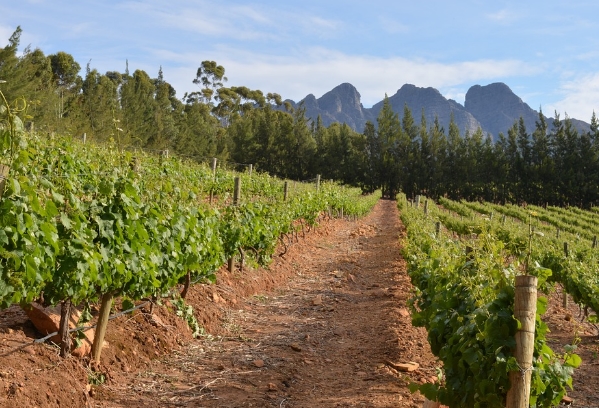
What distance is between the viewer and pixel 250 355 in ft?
18.9

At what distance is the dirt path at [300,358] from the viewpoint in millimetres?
4590

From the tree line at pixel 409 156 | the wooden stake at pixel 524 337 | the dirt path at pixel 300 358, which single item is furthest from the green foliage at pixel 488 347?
the tree line at pixel 409 156

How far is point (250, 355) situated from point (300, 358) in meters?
0.53

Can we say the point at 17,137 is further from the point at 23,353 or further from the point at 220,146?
the point at 220,146

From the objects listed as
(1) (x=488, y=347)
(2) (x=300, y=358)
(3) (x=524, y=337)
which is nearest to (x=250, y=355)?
(2) (x=300, y=358)

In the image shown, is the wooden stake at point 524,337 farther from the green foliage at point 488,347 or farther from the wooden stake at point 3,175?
the wooden stake at point 3,175

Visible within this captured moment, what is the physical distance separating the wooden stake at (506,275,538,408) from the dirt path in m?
1.12

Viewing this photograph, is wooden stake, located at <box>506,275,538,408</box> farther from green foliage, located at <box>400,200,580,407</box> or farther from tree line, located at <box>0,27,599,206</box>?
tree line, located at <box>0,27,599,206</box>

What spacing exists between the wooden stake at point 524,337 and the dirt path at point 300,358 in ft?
3.69

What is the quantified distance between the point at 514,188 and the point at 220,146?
31.0 metres

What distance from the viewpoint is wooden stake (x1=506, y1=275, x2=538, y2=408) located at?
9.46ft

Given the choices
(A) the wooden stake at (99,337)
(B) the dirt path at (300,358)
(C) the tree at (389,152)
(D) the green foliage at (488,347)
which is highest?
(C) the tree at (389,152)

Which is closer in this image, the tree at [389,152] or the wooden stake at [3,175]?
the wooden stake at [3,175]

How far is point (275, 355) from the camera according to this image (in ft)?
19.0
